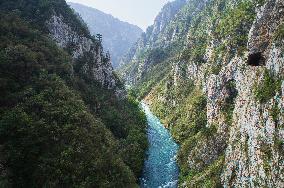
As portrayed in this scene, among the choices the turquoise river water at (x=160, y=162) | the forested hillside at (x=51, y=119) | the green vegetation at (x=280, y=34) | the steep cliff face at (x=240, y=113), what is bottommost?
the turquoise river water at (x=160, y=162)

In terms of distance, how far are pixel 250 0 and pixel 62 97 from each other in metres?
77.4

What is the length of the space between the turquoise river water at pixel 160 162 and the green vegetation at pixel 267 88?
30398 mm

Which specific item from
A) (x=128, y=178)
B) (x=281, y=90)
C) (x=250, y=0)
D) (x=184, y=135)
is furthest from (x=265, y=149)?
(x=250, y=0)

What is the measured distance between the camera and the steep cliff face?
60.9 m

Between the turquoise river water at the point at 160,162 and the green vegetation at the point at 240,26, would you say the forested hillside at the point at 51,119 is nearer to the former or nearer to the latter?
the turquoise river water at the point at 160,162

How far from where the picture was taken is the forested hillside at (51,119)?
221 ft

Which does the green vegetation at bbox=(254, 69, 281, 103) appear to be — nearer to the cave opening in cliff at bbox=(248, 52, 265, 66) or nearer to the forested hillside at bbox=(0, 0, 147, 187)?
the cave opening in cliff at bbox=(248, 52, 265, 66)

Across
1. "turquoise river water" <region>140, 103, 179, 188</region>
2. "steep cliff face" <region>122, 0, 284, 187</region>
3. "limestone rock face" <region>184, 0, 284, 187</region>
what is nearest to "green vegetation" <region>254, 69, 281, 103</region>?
"steep cliff face" <region>122, 0, 284, 187</region>

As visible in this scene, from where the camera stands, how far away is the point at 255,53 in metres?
82.0

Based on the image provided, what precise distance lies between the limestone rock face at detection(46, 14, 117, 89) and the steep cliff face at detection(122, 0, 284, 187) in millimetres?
31821

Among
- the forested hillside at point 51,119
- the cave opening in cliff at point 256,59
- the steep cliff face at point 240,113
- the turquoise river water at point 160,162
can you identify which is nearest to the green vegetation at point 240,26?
the steep cliff face at point 240,113

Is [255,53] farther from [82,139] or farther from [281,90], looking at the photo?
[82,139]

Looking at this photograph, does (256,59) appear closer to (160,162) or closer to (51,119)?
(160,162)

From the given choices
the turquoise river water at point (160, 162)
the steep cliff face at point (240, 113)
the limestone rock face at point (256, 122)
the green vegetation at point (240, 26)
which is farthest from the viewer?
the green vegetation at point (240, 26)
